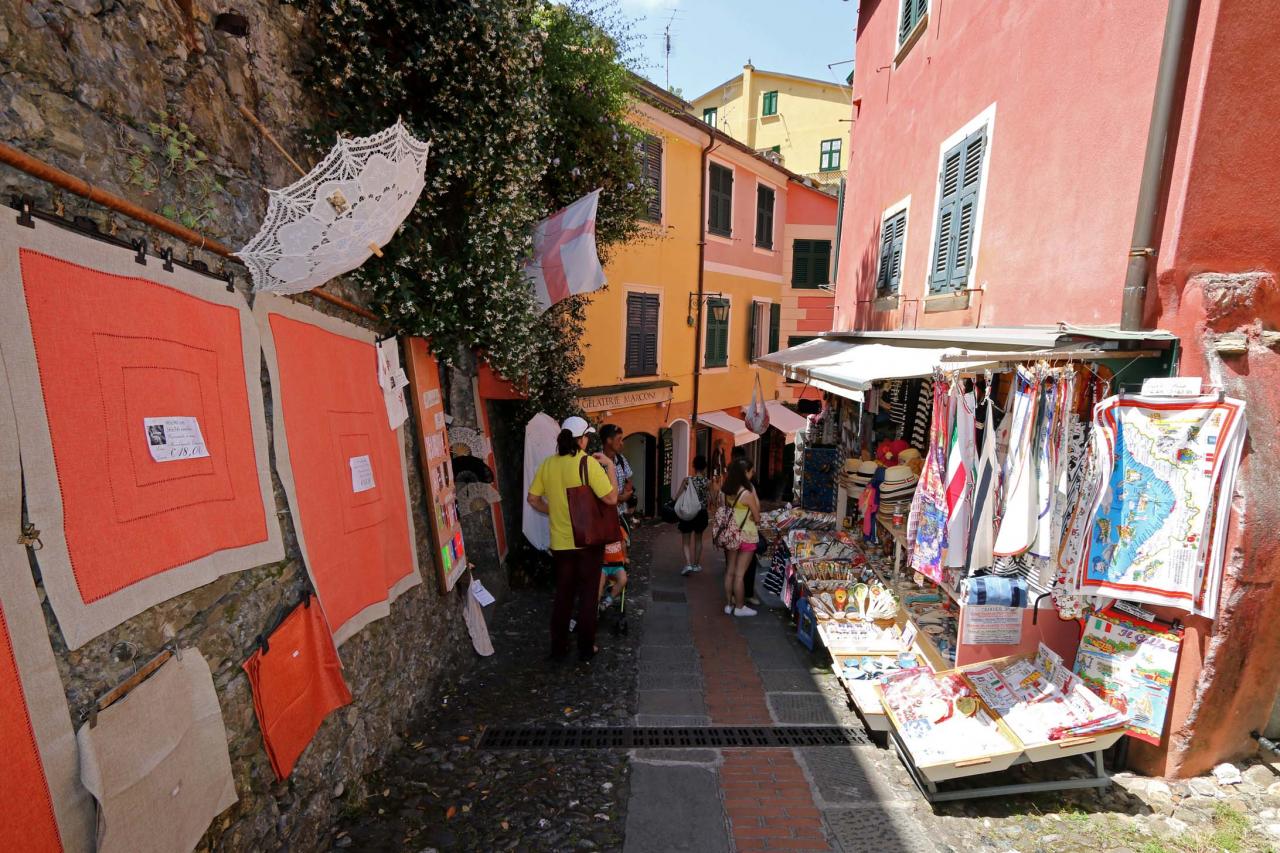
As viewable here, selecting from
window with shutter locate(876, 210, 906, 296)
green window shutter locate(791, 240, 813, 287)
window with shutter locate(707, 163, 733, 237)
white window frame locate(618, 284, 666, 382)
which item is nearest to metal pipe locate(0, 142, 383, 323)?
window with shutter locate(876, 210, 906, 296)

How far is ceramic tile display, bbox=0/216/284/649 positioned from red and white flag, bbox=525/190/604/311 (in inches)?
148

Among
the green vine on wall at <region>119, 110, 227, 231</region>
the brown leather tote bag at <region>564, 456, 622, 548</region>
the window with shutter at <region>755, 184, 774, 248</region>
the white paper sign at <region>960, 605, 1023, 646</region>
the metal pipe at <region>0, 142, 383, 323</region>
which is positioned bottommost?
the white paper sign at <region>960, 605, 1023, 646</region>

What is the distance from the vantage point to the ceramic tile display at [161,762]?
2115 mm

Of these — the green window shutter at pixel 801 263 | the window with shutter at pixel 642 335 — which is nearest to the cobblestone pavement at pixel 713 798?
the window with shutter at pixel 642 335

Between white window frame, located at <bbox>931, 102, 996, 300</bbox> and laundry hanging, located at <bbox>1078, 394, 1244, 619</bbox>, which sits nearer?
laundry hanging, located at <bbox>1078, 394, 1244, 619</bbox>

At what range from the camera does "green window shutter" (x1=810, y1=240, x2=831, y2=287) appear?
18859mm

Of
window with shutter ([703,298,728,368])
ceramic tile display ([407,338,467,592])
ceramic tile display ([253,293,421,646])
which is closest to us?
ceramic tile display ([253,293,421,646])

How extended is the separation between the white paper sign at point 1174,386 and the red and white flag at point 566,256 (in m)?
4.60

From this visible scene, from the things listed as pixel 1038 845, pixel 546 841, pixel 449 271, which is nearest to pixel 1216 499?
pixel 1038 845

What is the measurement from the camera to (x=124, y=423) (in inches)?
91.6

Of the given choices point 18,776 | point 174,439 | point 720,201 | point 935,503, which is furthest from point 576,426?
point 720,201

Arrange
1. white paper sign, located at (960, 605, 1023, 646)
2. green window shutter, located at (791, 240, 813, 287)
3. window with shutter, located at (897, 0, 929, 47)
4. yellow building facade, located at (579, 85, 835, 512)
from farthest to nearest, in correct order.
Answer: green window shutter, located at (791, 240, 813, 287) < yellow building facade, located at (579, 85, 835, 512) < window with shutter, located at (897, 0, 929, 47) < white paper sign, located at (960, 605, 1023, 646)

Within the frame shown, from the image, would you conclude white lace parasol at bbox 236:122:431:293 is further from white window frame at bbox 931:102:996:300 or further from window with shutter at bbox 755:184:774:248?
window with shutter at bbox 755:184:774:248

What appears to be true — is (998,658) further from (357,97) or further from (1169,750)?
(357,97)
